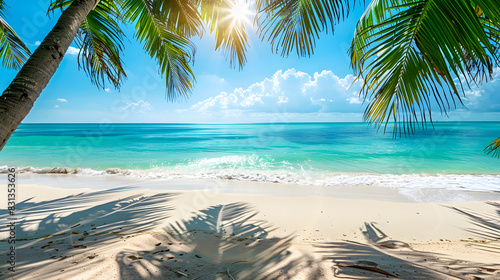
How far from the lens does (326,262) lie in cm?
170

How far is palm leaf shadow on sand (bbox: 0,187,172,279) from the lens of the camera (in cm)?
175

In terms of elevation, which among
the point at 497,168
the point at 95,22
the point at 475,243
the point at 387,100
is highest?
the point at 95,22

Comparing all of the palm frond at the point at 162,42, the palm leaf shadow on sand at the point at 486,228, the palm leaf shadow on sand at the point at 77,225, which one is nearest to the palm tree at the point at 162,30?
the palm frond at the point at 162,42

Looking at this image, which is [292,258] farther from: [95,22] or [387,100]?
[95,22]

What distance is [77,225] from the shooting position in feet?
9.55

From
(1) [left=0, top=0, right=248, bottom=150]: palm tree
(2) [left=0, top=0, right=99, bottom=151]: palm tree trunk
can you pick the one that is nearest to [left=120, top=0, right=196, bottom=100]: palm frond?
(1) [left=0, top=0, right=248, bottom=150]: palm tree

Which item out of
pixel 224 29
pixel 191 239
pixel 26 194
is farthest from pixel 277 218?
pixel 26 194

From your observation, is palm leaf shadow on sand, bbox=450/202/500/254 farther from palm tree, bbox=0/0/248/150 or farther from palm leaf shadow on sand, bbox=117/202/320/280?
palm tree, bbox=0/0/248/150

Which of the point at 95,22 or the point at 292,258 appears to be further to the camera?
the point at 95,22

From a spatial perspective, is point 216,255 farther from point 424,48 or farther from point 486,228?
point 486,228

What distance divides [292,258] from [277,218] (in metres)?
1.64

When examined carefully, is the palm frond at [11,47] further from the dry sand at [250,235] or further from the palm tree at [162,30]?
the dry sand at [250,235]

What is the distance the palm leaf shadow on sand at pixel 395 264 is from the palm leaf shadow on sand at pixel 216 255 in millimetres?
299

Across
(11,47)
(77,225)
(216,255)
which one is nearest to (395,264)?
(216,255)
